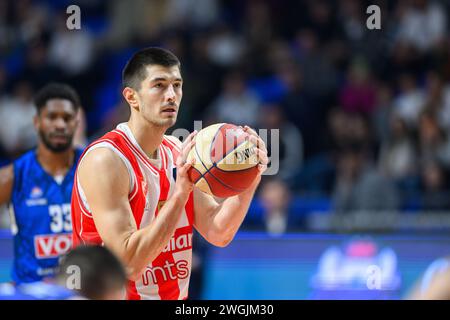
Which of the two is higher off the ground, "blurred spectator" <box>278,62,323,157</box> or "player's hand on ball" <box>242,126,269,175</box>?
"blurred spectator" <box>278,62,323,157</box>

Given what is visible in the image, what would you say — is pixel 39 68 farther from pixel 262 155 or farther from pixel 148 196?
pixel 262 155

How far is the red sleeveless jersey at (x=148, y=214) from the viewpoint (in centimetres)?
520

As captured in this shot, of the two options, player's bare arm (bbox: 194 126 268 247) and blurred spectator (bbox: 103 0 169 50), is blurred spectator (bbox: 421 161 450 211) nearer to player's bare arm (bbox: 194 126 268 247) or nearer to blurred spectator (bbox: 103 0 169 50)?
blurred spectator (bbox: 103 0 169 50)

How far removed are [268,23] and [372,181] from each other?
16.1ft

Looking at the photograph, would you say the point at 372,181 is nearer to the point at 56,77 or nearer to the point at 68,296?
the point at 56,77

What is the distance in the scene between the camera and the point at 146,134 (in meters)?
5.38

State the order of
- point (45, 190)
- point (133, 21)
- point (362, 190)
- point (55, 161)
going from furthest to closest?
point (133, 21)
point (362, 190)
point (55, 161)
point (45, 190)

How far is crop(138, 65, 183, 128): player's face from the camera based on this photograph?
204 inches

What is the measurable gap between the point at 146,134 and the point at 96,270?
197 centimetres

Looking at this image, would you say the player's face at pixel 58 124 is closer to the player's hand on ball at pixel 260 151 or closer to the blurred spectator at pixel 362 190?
the player's hand on ball at pixel 260 151

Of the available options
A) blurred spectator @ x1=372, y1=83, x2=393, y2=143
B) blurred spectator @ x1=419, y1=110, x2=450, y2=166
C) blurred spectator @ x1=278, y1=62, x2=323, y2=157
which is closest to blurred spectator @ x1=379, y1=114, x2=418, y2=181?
blurred spectator @ x1=419, y1=110, x2=450, y2=166

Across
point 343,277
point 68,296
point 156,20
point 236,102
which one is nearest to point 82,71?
point 156,20

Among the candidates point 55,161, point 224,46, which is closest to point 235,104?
point 224,46

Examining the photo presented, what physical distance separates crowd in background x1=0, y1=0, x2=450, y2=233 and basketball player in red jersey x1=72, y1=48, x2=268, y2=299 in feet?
16.3
